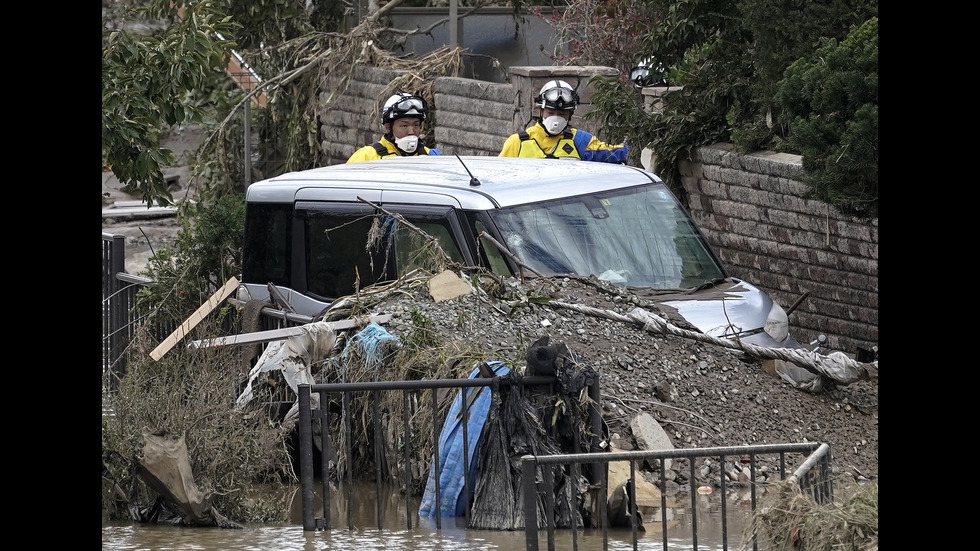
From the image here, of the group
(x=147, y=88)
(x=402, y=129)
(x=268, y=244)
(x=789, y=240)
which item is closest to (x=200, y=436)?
(x=147, y=88)

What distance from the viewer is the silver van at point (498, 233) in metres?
9.55

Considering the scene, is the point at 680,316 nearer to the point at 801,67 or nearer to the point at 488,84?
the point at 801,67

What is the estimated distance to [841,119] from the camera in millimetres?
9570

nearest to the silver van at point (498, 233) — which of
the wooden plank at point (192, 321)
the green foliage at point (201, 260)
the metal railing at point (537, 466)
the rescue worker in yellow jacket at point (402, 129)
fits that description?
the wooden plank at point (192, 321)

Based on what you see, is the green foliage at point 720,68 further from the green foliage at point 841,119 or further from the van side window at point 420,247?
the van side window at point 420,247

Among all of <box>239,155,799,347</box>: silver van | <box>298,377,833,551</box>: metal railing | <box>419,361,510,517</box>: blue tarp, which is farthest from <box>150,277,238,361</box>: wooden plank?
<box>419,361,510,517</box>: blue tarp

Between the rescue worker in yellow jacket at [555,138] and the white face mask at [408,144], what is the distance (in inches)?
30.3

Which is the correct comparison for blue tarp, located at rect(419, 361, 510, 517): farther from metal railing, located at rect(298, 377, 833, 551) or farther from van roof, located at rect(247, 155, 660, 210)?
van roof, located at rect(247, 155, 660, 210)

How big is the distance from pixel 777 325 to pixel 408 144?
434 centimetres

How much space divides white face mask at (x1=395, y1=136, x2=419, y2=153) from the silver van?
1983 mm

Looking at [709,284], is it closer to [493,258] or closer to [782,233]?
[493,258]

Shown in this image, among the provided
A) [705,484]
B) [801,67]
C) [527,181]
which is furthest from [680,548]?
[801,67]

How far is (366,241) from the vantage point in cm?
1005

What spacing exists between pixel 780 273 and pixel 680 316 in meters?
4.11
